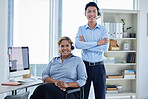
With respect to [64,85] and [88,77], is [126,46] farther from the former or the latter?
[64,85]

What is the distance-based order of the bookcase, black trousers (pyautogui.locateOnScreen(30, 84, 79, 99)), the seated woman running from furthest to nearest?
the bookcase, the seated woman, black trousers (pyautogui.locateOnScreen(30, 84, 79, 99))

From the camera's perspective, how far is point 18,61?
2.91 metres

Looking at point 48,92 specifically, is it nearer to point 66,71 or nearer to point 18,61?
point 66,71

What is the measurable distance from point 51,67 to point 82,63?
42 centimetres

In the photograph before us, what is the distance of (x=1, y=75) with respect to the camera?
391 centimetres

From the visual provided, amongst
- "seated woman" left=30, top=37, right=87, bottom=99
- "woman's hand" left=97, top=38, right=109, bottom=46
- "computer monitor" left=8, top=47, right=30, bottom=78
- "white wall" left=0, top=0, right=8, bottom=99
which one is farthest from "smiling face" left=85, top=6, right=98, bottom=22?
"white wall" left=0, top=0, right=8, bottom=99

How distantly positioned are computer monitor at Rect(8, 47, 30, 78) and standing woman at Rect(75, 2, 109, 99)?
2.52 feet

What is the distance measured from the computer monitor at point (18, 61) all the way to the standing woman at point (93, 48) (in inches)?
30.2

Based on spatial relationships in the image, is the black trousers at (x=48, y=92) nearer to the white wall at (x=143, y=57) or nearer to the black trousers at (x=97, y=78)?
the black trousers at (x=97, y=78)

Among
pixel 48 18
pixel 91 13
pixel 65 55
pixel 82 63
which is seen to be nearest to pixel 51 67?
pixel 65 55

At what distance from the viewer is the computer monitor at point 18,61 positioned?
9.22 ft

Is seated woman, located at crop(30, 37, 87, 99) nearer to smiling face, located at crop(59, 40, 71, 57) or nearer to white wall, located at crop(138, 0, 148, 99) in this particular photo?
smiling face, located at crop(59, 40, 71, 57)

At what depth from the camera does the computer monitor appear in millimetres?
2810

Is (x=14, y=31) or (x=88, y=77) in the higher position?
(x=14, y=31)
